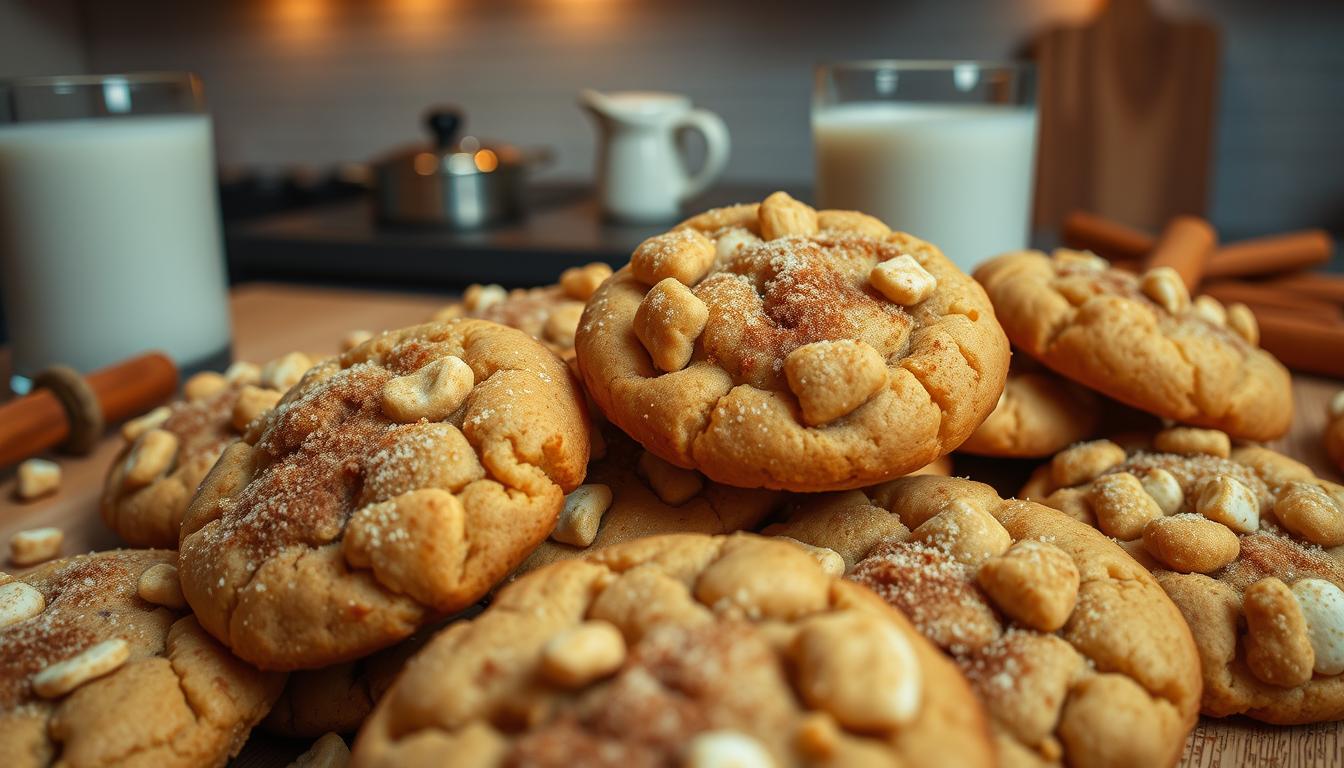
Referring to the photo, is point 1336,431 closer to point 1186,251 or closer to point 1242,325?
point 1242,325

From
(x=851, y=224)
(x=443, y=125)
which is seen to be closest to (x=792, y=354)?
(x=851, y=224)

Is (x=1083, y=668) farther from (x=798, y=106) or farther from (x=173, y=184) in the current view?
(x=798, y=106)

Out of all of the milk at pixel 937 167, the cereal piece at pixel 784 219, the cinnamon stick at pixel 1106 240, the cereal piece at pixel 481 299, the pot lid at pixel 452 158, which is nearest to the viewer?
the cereal piece at pixel 784 219

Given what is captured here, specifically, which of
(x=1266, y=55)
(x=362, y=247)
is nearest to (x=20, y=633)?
(x=362, y=247)

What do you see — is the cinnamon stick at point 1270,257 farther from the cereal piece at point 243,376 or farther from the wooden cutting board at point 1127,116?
the cereal piece at point 243,376

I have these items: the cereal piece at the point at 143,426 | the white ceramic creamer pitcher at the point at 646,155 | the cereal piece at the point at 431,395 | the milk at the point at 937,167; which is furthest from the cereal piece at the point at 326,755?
the white ceramic creamer pitcher at the point at 646,155

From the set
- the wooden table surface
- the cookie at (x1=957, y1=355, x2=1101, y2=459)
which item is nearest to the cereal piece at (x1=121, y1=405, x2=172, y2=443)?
the wooden table surface
